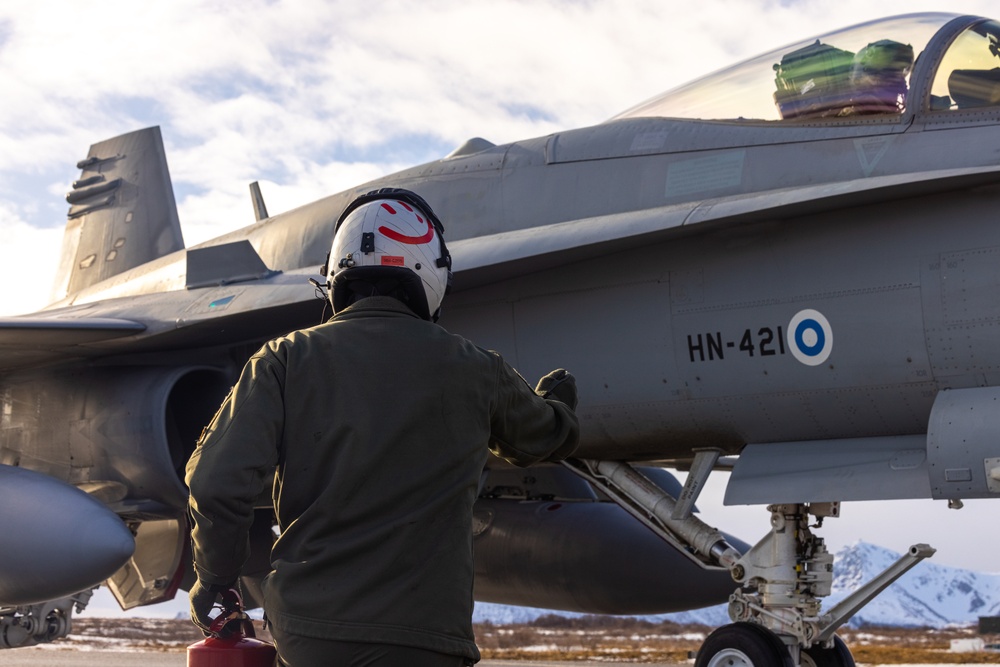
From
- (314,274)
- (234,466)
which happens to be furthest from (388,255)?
(314,274)

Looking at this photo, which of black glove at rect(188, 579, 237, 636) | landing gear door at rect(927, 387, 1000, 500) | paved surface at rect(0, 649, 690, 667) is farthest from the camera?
paved surface at rect(0, 649, 690, 667)

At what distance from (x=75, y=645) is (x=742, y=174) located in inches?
679

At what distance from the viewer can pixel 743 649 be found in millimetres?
5207

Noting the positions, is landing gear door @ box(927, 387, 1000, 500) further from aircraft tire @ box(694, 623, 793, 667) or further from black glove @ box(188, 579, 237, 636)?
black glove @ box(188, 579, 237, 636)

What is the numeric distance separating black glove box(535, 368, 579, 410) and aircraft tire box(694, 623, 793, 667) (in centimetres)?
291

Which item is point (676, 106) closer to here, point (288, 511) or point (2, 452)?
point (288, 511)

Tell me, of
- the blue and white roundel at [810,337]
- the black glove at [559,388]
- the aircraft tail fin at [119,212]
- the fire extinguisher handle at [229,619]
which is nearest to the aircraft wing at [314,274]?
the blue and white roundel at [810,337]

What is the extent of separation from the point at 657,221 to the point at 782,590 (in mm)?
1868

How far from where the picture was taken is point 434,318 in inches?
104

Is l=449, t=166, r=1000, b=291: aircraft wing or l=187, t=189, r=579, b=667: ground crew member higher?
l=449, t=166, r=1000, b=291: aircraft wing

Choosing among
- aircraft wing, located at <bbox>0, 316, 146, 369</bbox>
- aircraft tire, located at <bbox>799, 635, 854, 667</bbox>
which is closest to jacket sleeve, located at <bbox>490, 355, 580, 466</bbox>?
aircraft tire, located at <bbox>799, 635, 854, 667</bbox>

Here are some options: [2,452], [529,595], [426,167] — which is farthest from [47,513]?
[529,595]

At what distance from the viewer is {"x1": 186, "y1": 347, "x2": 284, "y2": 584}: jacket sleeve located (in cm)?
221

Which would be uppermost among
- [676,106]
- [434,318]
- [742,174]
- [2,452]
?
[676,106]
